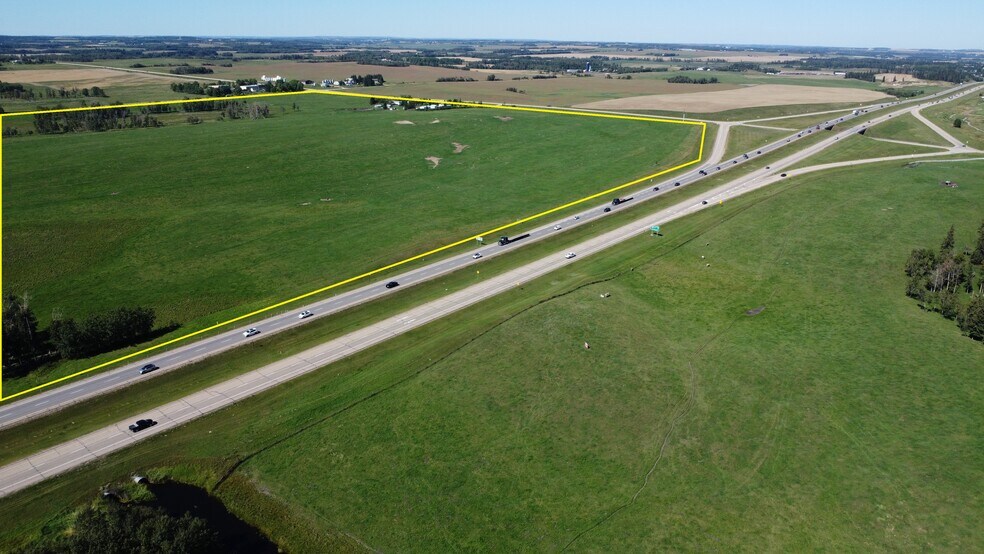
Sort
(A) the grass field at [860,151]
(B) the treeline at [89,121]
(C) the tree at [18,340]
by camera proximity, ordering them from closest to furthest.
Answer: (C) the tree at [18,340] < (A) the grass field at [860,151] < (B) the treeline at [89,121]

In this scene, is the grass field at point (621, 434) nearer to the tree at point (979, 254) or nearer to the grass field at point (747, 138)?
the tree at point (979, 254)

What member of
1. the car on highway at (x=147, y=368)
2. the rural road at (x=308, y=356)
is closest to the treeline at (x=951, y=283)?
the rural road at (x=308, y=356)

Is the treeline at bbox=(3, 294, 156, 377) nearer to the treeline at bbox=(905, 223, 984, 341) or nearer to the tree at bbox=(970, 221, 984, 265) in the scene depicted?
the treeline at bbox=(905, 223, 984, 341)

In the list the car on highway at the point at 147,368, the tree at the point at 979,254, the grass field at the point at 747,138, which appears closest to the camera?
the car on highway at the point at 147,368

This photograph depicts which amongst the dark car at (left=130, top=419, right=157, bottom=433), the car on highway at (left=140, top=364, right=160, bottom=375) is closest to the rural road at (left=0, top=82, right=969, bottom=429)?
the car on highway at (left=140, top=364, right=160, bottom=375)

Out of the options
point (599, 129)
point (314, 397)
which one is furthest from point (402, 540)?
point (599, 129)

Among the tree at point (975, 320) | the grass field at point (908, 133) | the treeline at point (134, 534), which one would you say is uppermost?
the grass field at point (908, 133)

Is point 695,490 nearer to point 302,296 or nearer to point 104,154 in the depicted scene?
point 302,296

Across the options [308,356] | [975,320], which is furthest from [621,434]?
[975,320]
